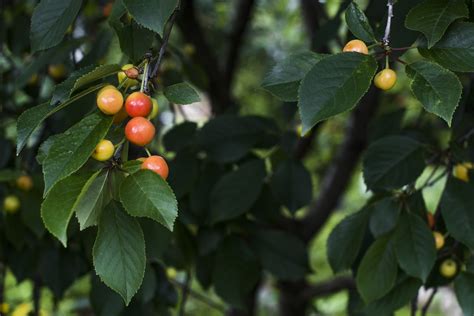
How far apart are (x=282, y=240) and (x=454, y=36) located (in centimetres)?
85

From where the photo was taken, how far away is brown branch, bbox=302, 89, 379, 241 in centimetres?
214

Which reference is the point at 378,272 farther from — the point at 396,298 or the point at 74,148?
the point at 74,148

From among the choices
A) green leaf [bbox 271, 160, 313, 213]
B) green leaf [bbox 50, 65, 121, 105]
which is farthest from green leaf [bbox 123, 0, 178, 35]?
green leaf [bbox 271, 160, 313, 213]

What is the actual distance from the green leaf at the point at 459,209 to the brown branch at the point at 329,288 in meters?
0.95

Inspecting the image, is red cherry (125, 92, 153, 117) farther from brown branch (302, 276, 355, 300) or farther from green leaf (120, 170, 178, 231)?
brown branch (302, 276, 355, 300)

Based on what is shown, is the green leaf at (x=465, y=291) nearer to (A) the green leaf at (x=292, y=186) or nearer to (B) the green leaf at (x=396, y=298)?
(B) the green leaf at (x=396, y=298)

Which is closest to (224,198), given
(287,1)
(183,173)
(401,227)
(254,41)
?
(183,173)

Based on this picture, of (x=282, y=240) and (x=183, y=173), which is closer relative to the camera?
(x=183, y=173)

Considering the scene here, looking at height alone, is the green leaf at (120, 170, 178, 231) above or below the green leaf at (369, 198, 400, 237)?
above

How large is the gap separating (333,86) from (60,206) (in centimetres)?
29

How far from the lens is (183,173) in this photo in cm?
136

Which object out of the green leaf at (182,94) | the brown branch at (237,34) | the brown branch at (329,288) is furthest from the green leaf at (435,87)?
the brown branch at (237,34)

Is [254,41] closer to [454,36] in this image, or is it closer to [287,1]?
[287,1]

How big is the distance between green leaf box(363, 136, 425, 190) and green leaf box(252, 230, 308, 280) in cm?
43
